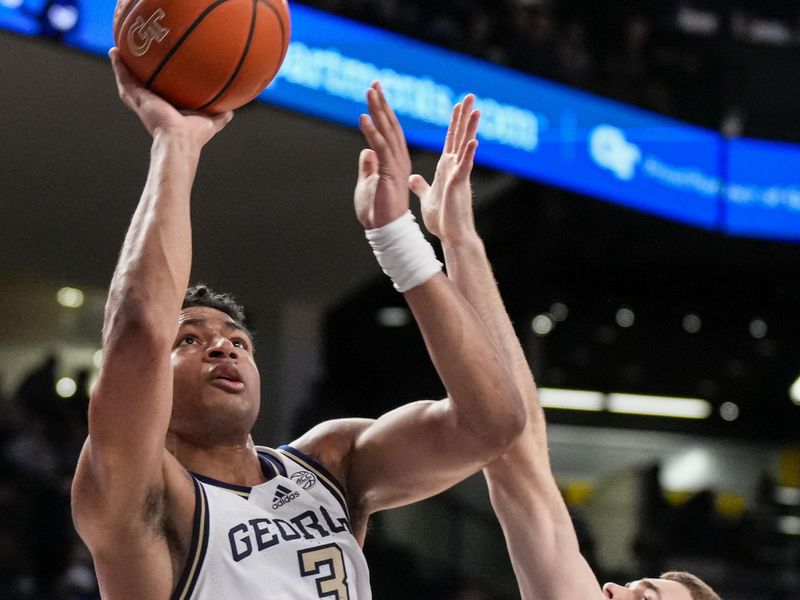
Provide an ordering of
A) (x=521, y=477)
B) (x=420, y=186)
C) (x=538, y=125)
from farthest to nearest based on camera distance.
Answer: (x=538, y=125) → (x=521, y=477) → (x=420, y=186)

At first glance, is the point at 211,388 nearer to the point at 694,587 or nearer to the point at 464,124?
the point at 464,124

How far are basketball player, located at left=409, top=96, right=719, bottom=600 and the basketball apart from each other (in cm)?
58

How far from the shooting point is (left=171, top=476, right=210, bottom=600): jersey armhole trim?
7.11 feet

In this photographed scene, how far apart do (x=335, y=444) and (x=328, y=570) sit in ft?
1.19

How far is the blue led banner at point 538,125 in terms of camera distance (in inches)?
300

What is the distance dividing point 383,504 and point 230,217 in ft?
22.1

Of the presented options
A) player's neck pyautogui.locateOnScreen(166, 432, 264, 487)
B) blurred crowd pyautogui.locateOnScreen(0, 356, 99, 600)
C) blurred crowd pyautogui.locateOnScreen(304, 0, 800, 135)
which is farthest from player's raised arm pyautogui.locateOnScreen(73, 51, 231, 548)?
blurred crowd pyautogui.locateOnScreen(304, 0, 800, 135)

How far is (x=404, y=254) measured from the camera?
7.36 feet

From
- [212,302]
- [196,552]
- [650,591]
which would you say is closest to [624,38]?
[650,591]

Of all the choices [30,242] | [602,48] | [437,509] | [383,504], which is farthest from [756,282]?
[383,504]

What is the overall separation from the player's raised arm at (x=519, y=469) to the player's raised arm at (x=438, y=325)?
1.64 ft

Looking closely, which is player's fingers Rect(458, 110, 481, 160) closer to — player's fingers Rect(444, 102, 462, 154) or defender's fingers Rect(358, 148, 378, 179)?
player's fingers Rect(444, 102, 462, 154)

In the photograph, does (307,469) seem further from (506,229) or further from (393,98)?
(506,229)

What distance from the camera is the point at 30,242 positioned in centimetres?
918
